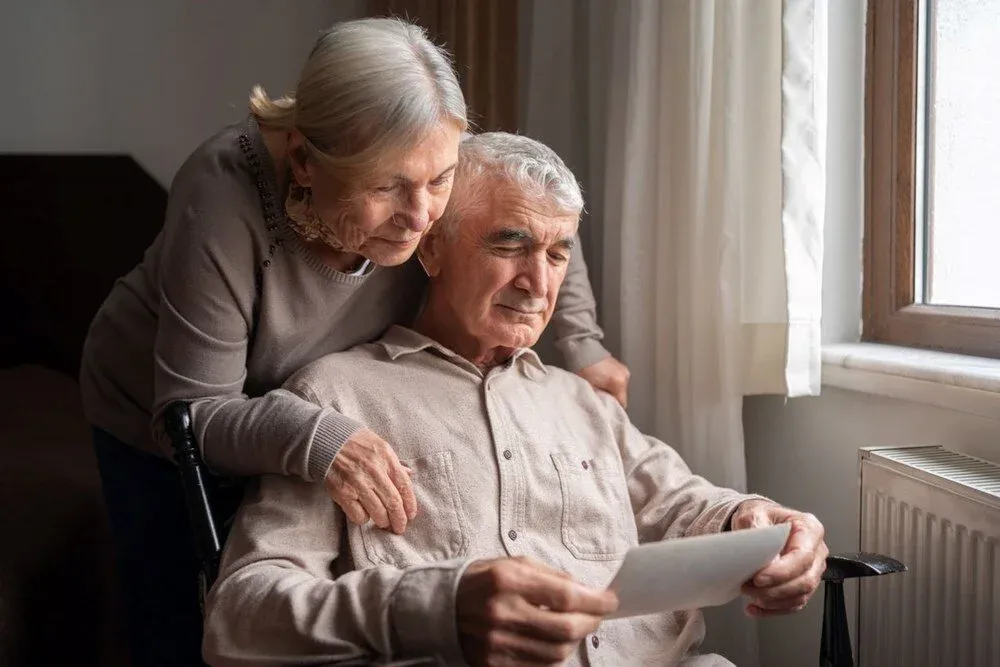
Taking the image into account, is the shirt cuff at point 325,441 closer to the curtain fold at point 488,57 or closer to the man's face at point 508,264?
the man's face at point 508,264

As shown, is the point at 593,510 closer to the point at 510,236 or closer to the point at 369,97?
the point at 510,236

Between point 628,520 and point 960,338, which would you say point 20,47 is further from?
point 960,338

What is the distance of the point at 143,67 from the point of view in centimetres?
312

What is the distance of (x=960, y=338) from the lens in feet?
5.84

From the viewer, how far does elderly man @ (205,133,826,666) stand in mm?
1232

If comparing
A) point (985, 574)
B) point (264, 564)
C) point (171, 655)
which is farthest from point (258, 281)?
point (985, 574)

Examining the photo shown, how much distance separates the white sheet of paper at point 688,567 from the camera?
103cm

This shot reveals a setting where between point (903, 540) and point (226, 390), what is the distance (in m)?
1.10

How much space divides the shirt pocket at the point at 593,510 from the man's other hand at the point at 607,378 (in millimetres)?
212

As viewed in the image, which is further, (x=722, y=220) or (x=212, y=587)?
(x=722, y=220)

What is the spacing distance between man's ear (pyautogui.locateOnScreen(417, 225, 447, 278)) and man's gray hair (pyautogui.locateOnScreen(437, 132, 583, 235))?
0.02 meters

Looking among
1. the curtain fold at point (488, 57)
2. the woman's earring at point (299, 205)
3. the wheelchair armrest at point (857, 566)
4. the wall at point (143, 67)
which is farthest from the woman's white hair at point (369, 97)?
the wall at point (143, 67)

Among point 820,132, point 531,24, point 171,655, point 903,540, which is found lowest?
point 171,655

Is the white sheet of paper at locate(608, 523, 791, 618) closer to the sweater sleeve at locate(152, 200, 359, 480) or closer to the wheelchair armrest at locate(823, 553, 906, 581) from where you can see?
the wheelchair armrest at locate(823, 553, 906, 581)
